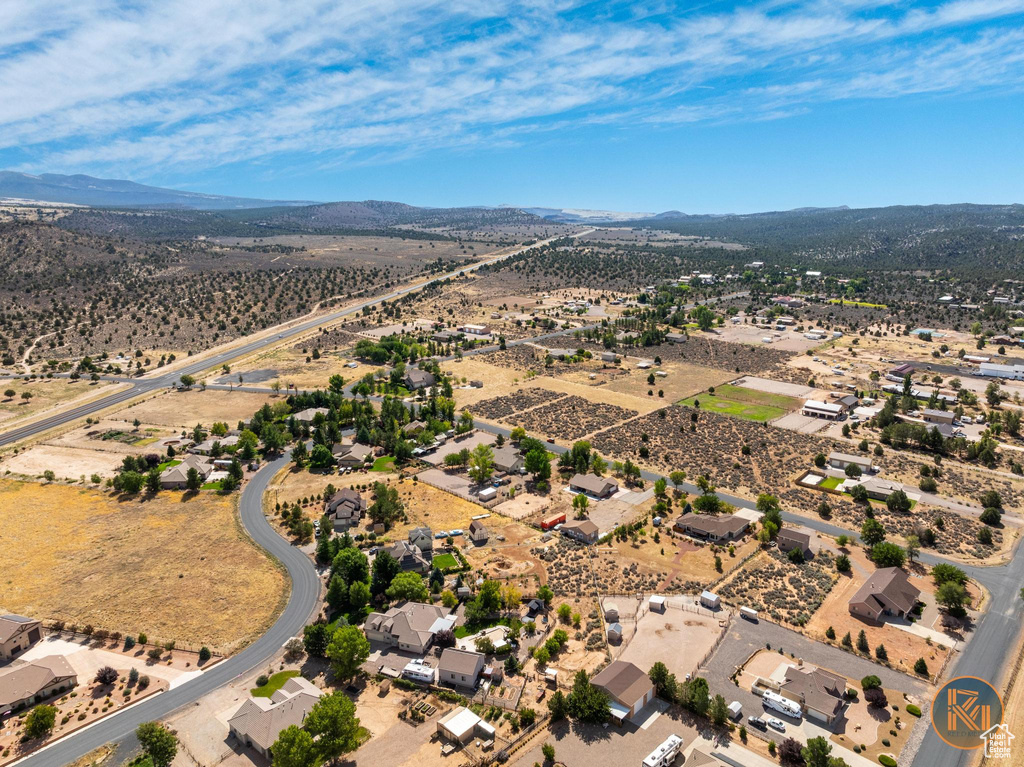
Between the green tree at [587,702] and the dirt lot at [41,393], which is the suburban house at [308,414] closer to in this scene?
the dirt lot at [41,393]

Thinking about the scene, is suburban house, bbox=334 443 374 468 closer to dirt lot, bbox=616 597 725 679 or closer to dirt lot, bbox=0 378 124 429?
dirt lot, bbox=616 597 725 679

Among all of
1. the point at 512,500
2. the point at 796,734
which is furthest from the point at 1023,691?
the point at 512,500

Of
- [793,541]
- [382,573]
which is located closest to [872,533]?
[793,541]

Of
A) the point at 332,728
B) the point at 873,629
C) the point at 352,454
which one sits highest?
the point at 332,728

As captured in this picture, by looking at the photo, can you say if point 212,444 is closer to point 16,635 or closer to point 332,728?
point 16,635

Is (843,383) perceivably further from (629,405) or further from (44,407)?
(44,407)

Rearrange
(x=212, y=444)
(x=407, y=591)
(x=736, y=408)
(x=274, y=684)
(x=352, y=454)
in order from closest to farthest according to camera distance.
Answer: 1. (x=274, y=684)
2. (x=407, y=591)
3. (x=352, y=454)
4. (x=212, y=444)
5. (x=736, y=408)

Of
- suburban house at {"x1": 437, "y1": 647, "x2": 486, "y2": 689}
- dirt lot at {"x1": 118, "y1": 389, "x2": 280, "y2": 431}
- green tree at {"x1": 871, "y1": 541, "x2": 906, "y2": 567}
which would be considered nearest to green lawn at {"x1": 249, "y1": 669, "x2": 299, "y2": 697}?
suburban house at {"x1": 437, "y1": 647, "x2": 486, "y2": 689}
